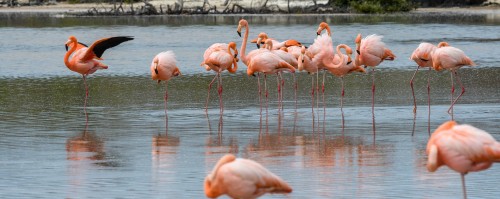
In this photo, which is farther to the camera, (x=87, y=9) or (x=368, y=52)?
(x=87, y=9)

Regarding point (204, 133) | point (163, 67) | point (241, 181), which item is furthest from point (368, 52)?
point (241, 181)

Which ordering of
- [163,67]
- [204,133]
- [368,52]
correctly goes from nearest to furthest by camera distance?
[204,133]
[163,67]
[368,52]

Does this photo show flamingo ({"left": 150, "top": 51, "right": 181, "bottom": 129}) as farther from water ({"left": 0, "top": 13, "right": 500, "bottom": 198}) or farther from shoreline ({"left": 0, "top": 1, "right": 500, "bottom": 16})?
shoreline ({"left": 0, "top": 1, "right": 500, "bottom": 16})

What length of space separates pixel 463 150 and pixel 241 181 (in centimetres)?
138

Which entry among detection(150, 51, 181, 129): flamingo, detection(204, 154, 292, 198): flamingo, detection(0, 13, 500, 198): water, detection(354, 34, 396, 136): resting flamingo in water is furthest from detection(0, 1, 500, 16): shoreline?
detection(204, 154, 292, 198): flamingo

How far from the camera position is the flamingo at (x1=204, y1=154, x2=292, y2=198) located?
641 centimetres

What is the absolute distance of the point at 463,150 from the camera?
6.67 m

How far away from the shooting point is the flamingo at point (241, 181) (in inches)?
252

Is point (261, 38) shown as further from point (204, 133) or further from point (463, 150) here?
point (463, 150)

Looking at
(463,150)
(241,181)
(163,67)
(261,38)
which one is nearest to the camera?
(241,181)

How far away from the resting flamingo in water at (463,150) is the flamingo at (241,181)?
989 millimetres

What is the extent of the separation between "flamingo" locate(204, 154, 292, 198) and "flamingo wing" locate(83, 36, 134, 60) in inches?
281

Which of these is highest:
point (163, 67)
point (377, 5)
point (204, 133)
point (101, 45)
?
point (101, 45)

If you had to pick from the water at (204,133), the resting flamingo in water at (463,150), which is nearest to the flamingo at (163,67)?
the water at (204,133)
